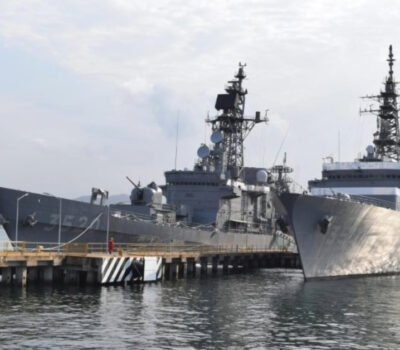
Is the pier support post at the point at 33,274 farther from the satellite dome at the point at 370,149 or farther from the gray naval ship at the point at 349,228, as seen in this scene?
the satellite dome at the point at 370,149

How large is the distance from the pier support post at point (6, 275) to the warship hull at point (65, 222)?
2.96m

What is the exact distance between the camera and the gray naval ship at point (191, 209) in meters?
32.5

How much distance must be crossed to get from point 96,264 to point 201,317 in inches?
386

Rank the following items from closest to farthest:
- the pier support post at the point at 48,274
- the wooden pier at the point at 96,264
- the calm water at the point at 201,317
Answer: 1. the calm water at the point at 201,317
2. the wooden pier at the point at 96,264
3. the pier support post at the point at 48,274

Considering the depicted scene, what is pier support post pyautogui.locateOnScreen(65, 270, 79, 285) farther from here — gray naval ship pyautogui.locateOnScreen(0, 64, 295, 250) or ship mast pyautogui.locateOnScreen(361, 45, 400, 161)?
ship mast pyautogui.locateOnScreen(361, 45, 400, 161)

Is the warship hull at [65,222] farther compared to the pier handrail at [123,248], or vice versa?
the warship hull at [65,222]

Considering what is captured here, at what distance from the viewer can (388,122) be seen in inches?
1943

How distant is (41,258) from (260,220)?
858 inches

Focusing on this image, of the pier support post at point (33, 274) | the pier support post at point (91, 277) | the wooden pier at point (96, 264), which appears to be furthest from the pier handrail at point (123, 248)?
the pier support post at point (91, 277)

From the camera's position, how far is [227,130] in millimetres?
49594

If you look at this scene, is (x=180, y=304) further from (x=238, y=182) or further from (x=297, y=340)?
(x=238, y=182)

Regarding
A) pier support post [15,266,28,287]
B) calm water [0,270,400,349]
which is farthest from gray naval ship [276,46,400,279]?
pier support post [15,266,28,287]

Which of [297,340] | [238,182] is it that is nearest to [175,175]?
[238,182]

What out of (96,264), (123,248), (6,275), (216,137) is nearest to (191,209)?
(216,137)
